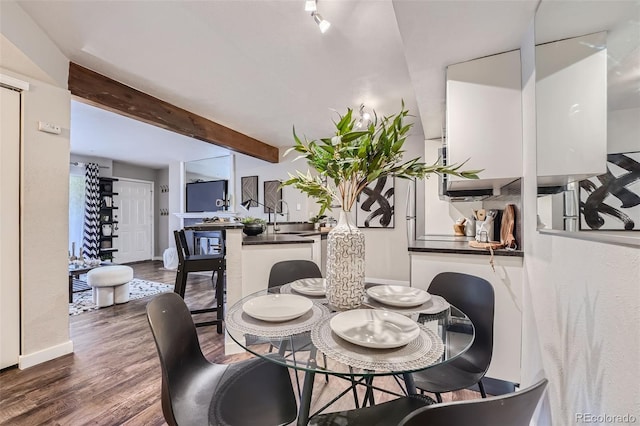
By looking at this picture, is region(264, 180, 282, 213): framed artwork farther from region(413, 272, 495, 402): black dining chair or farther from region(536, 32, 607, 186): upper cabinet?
region(536, 32, 607, 186): upper cabinet

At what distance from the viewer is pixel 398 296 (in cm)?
128

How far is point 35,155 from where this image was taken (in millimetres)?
2059

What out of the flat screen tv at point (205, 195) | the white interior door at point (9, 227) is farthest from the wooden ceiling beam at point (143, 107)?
the flat screen tv at point (205, 195)

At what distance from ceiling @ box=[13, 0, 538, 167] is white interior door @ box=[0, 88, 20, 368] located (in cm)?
67

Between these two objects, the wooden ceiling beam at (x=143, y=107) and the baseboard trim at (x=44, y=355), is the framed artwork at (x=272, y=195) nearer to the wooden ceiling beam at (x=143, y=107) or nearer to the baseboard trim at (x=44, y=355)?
the wooden ceiling beam at (x=143, y=107)

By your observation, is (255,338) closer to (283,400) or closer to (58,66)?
(283,400)

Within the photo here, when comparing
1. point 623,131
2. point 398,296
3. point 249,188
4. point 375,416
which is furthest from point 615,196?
point 249,188

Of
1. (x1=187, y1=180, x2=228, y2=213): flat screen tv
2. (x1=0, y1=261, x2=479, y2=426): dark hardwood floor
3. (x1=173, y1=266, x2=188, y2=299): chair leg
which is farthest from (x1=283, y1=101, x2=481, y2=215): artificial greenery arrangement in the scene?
(x1=187, y1=180, x2=228, y2=213): flat screen tv

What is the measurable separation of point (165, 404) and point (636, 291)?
55.3 inches

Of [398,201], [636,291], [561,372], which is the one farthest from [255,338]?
[398,201]

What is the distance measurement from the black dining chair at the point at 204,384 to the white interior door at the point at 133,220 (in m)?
6.42

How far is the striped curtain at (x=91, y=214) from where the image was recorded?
5512mm

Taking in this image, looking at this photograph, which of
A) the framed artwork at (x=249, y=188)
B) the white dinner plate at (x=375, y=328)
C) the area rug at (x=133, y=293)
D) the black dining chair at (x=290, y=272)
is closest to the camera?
the white dinner plate at (x=375, y=328)

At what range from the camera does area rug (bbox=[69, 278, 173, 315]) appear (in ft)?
10.8
